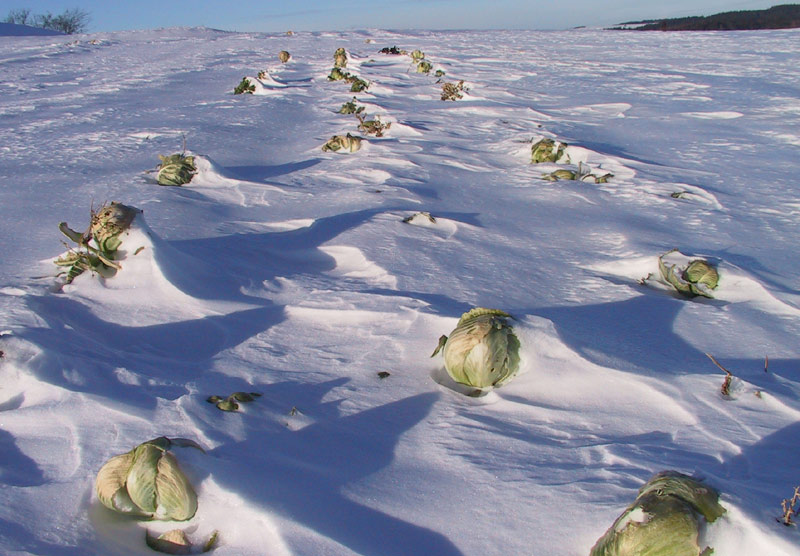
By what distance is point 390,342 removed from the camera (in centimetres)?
172

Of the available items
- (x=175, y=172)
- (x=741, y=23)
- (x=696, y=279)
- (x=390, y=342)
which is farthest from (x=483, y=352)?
(x=741, y=23)

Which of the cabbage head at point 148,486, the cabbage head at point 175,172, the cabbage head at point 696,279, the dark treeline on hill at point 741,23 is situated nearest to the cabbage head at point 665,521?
the cabbage head at point 148,486

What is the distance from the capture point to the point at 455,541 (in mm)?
1026

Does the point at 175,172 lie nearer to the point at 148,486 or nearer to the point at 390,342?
the point at 390,342

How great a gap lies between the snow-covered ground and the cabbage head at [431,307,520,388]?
0.13 ft

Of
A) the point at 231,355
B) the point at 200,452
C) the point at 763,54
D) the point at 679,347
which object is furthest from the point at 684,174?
the point at 763,54

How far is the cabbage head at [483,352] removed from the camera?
1433 mm

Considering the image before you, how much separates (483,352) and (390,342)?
37cm

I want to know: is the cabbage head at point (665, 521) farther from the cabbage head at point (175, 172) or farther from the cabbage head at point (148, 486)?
the cabbage head at point (175, 172)

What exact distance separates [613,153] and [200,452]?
4024mm

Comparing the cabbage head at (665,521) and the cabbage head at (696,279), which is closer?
the cabbage head at (665,521)

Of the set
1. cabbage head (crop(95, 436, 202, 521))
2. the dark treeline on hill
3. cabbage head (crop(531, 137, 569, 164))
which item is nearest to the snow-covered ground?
cabbage head (crop(95, 436, 202, 521))

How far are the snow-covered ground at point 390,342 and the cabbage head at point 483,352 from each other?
41 mm

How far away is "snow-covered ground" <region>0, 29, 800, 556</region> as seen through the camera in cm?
107
